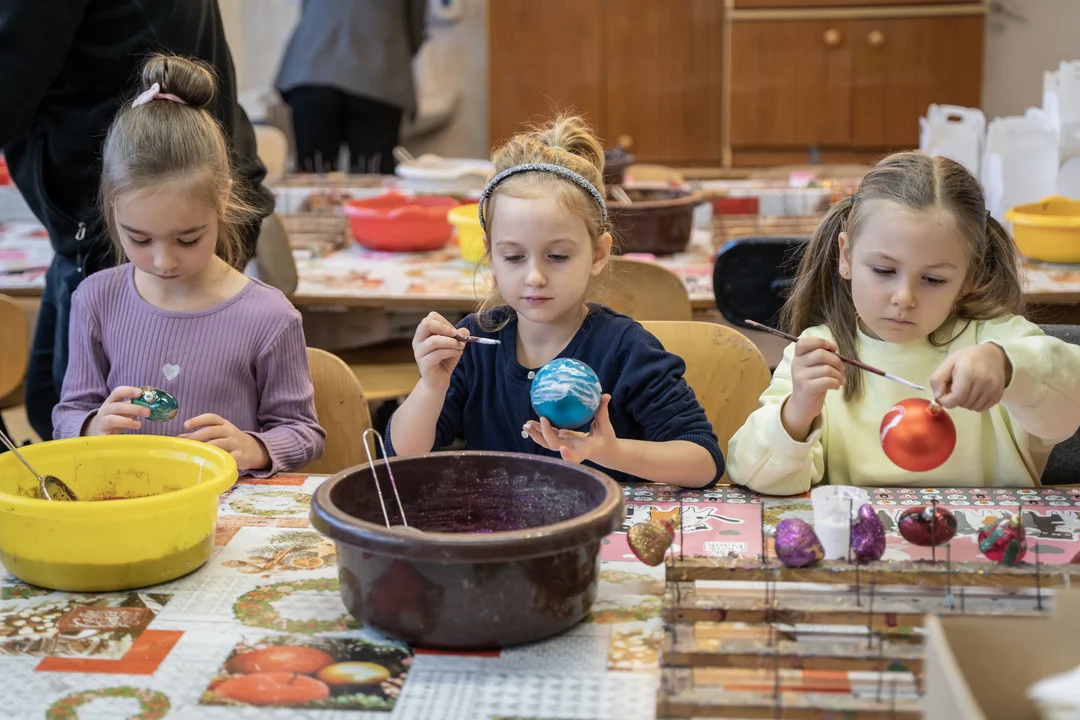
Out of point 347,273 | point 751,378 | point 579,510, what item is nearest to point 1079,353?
point 751,378

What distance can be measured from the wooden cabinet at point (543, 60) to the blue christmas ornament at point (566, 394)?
4142 millimetres

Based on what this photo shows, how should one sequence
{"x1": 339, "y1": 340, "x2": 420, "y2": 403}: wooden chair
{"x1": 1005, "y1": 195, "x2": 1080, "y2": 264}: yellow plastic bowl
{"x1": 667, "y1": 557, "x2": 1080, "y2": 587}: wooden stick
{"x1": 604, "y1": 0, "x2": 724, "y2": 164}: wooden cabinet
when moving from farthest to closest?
{"x1": 604, "y1": 0, "x2": 724, "y2": 164}: wooden cabinet < {"x1": 339, "y1": 340, "x2": 420, "y2": 403}: wooden chair < {"x1": 1005, "y1": 195, "x2": 1080, "y2": 264}: yellow plastic bowl < {"x1": 667, "y1": 557, "x2": 1080, "y2": 587}: wooden stick

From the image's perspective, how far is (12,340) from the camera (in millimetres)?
2225

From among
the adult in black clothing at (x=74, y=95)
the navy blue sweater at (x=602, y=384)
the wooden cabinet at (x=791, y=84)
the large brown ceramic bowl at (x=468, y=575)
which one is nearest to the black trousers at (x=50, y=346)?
the adult in black clothing at (x=74, y=95)

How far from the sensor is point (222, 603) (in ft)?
3.76

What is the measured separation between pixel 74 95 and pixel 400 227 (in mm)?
1034

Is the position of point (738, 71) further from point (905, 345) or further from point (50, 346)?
point (905, 345)

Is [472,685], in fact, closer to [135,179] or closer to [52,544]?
[52,544]

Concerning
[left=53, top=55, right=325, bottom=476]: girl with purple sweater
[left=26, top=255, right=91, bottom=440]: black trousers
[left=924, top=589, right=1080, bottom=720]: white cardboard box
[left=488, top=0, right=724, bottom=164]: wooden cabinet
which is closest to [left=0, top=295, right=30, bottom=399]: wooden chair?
[left=26, top=255, right=91, bottom=440]: black trousers

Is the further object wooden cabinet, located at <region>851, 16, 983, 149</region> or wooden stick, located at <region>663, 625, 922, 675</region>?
wooden cabinet, located at <region>851, 16, 983, 149</region>

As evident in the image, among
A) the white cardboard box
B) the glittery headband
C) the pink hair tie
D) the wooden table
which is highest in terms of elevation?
the pink hair tie

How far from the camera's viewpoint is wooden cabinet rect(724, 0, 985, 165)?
515 cm

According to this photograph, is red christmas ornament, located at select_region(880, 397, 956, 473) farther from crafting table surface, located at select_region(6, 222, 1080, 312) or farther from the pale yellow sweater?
crafting table surface, located at select_region(6, 222, 1080, 312)

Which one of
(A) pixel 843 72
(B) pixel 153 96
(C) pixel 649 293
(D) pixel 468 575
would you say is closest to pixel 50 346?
(B) pixel 153 96
